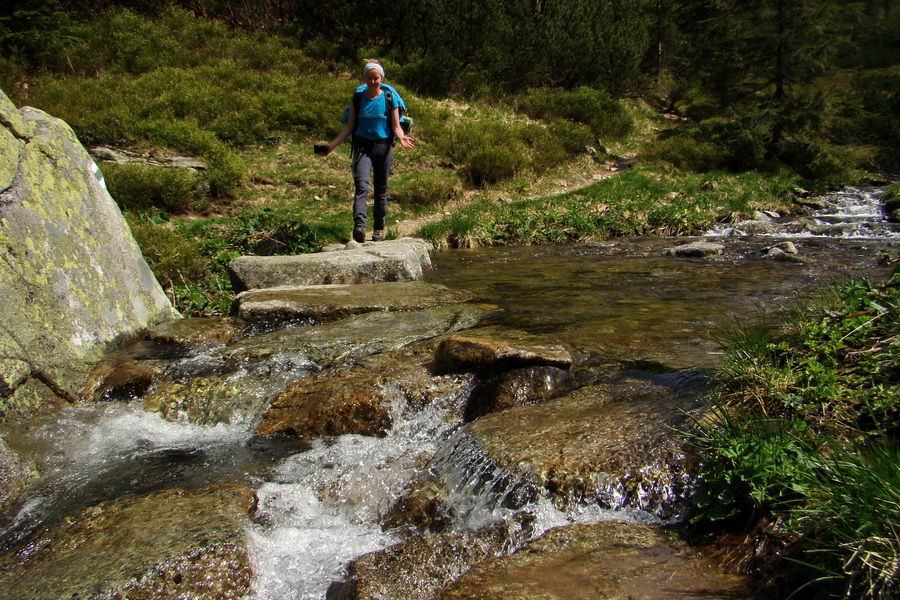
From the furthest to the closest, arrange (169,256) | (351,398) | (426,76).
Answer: (426,76)
(169,256)
(351,398)

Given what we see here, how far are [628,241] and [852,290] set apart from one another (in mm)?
8506

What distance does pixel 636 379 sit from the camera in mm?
3781

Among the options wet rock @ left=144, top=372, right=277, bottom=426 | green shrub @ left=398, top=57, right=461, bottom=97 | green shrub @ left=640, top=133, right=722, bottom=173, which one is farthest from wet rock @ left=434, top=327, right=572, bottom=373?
green shrub @ left=398, top=57, right=461, bottom=97

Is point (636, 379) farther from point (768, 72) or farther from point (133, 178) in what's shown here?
point (768, 72)

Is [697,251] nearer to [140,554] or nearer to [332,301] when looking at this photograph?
→ [332,301]

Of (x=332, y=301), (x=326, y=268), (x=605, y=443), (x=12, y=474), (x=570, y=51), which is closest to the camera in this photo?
(x=605, y=443)

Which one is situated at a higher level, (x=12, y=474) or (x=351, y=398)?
(x=351, y=398)

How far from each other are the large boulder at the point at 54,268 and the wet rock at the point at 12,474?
71 cm

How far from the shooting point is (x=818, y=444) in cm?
235

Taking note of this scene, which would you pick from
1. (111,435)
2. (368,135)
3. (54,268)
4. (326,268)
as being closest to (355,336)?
(111,435)

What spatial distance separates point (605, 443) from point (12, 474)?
11.4ft

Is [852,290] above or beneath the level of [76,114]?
beneath

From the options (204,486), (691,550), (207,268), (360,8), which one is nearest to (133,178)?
(207,268)

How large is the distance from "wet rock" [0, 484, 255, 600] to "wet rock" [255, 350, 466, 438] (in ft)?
3.29
